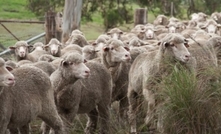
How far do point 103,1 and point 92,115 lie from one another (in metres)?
13.8

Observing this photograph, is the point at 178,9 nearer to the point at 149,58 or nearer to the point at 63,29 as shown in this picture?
the point at 63,29

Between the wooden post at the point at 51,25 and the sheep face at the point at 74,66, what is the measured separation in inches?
298

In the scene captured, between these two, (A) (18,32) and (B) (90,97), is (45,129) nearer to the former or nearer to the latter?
(B) (90,97)

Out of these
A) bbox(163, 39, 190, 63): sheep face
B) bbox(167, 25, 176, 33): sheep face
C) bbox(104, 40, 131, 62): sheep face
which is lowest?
bbox(167, 25, 176, 33): sheep face

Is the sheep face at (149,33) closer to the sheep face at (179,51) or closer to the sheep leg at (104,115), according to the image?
the sheep leg at (104,115)

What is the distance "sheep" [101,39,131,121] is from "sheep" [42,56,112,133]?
0.54 meters

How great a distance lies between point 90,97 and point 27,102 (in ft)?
5.32

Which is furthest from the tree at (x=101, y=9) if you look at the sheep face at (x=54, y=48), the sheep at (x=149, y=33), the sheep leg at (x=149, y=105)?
the sheep leg at (x=149, y=105)

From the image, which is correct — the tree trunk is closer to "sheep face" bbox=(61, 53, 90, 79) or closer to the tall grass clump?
"sheep face" bbox=(61, 53, 90, 79)

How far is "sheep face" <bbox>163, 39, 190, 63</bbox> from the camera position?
8680mm

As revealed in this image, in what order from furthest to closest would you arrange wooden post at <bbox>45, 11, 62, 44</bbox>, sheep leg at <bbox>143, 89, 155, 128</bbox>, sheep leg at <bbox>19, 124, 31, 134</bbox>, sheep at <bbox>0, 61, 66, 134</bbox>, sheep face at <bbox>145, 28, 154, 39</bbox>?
1. sheep face at <bbox>145, 28, 154, 39</bbox>
2. wooden post at <bbox>45, 11, 62, 44</bbox>
3. sheep leg at <bbox>19, 124, 31, 134</bbox>
4. sheep leg at <bbox>143, 89, 155, 128</bbox>
5. sheep at <bbox>0, 61, 66, 134</bbox>

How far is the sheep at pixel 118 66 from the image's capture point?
32.9 feet

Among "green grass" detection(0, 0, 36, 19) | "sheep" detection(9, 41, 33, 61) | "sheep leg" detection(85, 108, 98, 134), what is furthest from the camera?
"green grass" detection(0, 0, 36, 19)

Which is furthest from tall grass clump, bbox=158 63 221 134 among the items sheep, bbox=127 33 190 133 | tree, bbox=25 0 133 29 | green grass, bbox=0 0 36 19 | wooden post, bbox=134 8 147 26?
green grass, bbox=0 0 36 19
